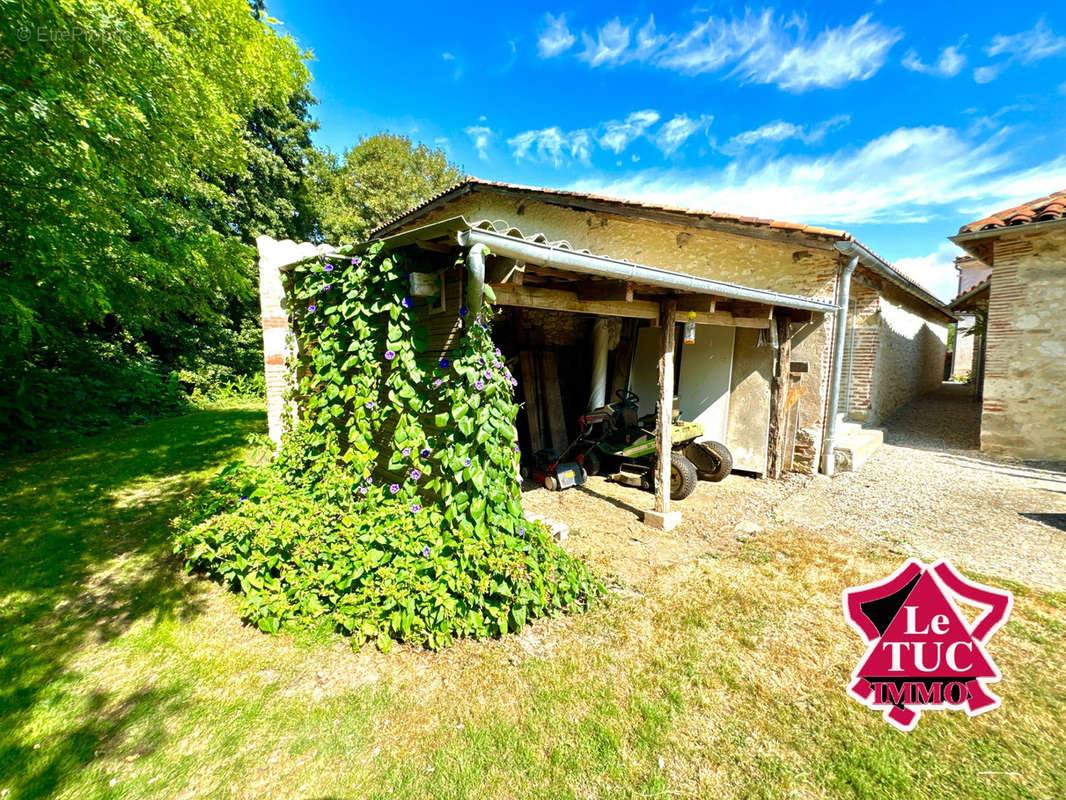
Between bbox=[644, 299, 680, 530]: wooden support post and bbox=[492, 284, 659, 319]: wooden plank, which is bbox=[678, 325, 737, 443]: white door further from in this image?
bbox=[492, 284, 659, 319]: wooden plank

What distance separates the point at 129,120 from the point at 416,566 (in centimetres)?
454

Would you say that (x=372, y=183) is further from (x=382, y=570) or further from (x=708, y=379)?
(x=382, y=570)

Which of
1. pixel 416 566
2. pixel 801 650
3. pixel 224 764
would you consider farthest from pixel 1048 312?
pixel 224 764

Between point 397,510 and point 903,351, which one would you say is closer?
point 397,510

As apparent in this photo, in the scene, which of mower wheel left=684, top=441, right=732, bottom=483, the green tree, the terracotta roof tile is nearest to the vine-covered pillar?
mower wheel left=684, top=441, right=732, bottom=483

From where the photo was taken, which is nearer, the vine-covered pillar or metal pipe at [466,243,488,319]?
metal pipe at [466,243,488,319]

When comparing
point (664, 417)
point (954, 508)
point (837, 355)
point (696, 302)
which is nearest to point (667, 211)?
point (696, 302)

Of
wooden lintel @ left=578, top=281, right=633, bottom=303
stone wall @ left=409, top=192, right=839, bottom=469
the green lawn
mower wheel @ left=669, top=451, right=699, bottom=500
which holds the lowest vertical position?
the green lawn

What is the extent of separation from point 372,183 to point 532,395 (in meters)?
14.4

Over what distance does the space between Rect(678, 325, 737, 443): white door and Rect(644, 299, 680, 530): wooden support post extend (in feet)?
7.23

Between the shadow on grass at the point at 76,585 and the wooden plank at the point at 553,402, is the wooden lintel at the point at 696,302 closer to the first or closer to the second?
the wooden plank at the point at 553,402

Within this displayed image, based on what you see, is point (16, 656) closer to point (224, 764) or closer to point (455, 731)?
point (224, 764)

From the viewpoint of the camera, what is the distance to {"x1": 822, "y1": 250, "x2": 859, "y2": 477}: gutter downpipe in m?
5.34

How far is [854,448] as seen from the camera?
6.03 metres
